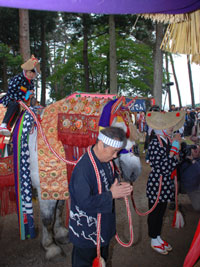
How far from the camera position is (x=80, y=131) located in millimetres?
2576

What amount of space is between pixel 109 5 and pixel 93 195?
58.5 inches

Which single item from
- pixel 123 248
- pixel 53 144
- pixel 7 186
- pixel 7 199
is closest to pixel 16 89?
pixel 53 144

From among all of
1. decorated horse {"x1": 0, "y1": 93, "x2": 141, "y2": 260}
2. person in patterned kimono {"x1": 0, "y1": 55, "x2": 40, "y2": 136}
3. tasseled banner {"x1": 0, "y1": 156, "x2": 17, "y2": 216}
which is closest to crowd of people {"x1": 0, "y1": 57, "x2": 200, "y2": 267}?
person in patterned kimono {"x1": 0, "y1": 55, "x2": 40, "y2": 136}

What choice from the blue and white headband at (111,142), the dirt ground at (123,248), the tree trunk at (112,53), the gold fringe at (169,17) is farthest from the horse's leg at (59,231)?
the tree trunk at (112,53)

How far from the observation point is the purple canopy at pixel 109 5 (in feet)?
5.25

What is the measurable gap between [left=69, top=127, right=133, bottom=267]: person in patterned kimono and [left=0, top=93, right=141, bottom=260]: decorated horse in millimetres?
551

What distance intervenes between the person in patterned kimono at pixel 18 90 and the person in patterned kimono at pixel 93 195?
1526 millimetres

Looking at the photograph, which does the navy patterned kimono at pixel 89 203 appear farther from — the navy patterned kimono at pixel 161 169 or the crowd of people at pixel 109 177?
the navy patterned kimono at pixel 161 169

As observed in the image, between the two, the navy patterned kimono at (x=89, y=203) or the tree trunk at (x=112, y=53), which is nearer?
the navy patterned kimono at (x=89, y=203)

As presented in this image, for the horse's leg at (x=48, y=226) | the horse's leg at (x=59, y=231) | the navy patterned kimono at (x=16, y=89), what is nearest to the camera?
the horse's leg at (x=48, y=226)

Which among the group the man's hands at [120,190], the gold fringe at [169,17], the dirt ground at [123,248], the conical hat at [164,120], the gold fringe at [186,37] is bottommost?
the dirt ground at [123,248]

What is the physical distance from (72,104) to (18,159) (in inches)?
39.7

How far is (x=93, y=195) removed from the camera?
5.86ft

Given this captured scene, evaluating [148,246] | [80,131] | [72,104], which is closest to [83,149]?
[80,131]
